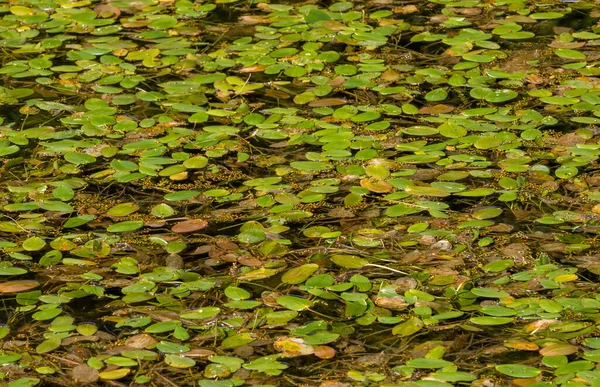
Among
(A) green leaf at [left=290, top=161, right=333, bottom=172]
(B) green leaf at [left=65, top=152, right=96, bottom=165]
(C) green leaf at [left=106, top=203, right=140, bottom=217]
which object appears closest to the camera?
(C) green leaf at [left=106, top=203, right=140, bottom=217]

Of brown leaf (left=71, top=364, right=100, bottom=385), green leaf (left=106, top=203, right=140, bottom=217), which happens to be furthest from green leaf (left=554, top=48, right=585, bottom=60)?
brown leaf (left=71, top=364, right=100, bottom=385)

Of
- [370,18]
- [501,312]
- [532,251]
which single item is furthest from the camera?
[370,18]

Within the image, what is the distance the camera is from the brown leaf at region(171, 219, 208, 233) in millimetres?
2928

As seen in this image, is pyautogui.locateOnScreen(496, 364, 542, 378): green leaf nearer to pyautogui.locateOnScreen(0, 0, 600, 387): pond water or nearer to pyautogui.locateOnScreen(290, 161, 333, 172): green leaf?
pyautogui.locateOnScreen(0, 0, 600, 387): pond water

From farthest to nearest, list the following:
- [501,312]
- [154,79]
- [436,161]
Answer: [154,79], [436,161], [501,312]

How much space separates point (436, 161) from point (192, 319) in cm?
109

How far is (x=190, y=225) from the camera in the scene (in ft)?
9.67

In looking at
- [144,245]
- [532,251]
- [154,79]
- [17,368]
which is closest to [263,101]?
[154,79]

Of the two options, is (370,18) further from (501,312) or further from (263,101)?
(501,312)

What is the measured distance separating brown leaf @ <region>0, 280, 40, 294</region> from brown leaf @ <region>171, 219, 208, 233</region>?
441mm

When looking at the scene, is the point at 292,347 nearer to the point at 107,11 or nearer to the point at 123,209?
the point at 123,209

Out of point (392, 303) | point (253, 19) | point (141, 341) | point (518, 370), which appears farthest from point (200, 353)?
point (253, 19)

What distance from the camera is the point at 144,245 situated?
2.87 metres

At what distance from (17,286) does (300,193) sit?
2.93 ft
